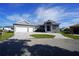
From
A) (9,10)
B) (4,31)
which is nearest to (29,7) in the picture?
(9,10)

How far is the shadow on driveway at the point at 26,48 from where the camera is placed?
34.5 feet

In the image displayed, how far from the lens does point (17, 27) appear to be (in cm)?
1097

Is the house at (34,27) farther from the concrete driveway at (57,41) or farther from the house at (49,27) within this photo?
the concrete driveway at (57,41)

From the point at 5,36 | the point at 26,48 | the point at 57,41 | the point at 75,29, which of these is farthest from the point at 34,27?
the point at 75,29

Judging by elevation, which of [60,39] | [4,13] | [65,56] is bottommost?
[65,56]

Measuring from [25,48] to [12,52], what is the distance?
57 cm

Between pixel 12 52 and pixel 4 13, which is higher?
pixel 4 13

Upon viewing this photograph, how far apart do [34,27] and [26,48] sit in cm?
99

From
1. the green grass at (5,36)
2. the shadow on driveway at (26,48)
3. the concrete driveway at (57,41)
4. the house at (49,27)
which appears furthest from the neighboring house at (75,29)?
the green grass at (5,36)

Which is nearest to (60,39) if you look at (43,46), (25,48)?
(43,46)

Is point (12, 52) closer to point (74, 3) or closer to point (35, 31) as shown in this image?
point (35, 31)

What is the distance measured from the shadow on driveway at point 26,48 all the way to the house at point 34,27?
574 mm

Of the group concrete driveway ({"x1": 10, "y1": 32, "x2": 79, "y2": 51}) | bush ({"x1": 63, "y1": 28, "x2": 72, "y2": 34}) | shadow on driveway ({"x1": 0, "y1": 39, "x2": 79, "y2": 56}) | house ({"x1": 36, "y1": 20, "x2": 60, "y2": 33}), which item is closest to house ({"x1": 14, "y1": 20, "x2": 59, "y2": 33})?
house ({"x1": 36, "y1": 20, "x2": 60, "y2": 33})

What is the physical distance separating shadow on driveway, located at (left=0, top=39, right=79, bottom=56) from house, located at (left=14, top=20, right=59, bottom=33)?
574mm
